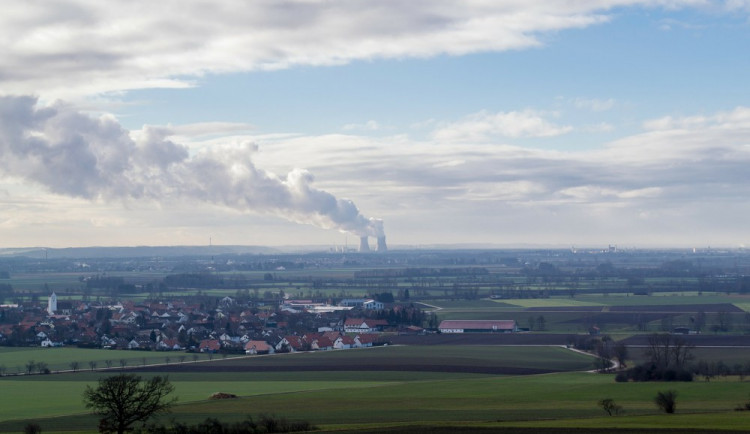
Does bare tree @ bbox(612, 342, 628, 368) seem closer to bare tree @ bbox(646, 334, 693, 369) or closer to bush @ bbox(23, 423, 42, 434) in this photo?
bare tree @ bbox(646, 334, 693, 369)

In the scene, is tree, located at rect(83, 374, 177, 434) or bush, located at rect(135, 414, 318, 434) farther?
tree, located at rect(83, 374, 177, 434)

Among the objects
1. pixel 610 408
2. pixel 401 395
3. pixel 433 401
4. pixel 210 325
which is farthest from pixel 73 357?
pixel 610 408

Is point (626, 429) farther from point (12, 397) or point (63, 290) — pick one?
point (63, 290)

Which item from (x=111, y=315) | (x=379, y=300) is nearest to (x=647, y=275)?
(x=379, y=300)

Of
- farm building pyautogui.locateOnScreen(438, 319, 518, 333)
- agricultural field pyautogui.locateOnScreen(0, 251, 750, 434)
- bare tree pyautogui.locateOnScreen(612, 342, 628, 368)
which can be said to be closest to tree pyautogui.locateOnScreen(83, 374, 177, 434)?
agricultural field pyautogui.locateOnScreen(0, 251, 750, 434)

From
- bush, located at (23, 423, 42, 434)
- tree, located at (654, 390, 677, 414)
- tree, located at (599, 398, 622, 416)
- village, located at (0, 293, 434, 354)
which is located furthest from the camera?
village, located at (0, 293, 434, 354)

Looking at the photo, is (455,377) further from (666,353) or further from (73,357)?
(73,357)
